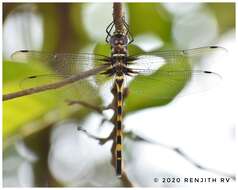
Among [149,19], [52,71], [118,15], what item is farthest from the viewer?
[149,19]

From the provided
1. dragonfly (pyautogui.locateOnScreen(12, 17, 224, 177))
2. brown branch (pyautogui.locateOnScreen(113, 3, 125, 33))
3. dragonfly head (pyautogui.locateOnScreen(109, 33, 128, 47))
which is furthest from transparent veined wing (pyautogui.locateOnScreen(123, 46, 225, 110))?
brown branch (pyautogui.locateOnScreen(113, 3, 125, 33))

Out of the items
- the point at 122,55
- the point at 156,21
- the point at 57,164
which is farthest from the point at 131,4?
the point at 57,164

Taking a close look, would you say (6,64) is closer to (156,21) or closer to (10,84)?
(10,84)

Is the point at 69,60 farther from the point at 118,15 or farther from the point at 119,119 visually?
the point at 118,15

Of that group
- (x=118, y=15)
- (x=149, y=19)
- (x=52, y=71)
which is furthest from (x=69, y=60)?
(x=149, y=19)

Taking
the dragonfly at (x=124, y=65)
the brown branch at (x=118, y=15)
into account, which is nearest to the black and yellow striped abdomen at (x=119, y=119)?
the dragonfly at (x=124, y=65)

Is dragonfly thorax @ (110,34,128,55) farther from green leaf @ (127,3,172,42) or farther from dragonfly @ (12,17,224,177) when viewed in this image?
green leaf @ (127,3,172,42)

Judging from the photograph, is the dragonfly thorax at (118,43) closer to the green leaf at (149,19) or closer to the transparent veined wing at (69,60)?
the transparent veined wing at (69,60)
